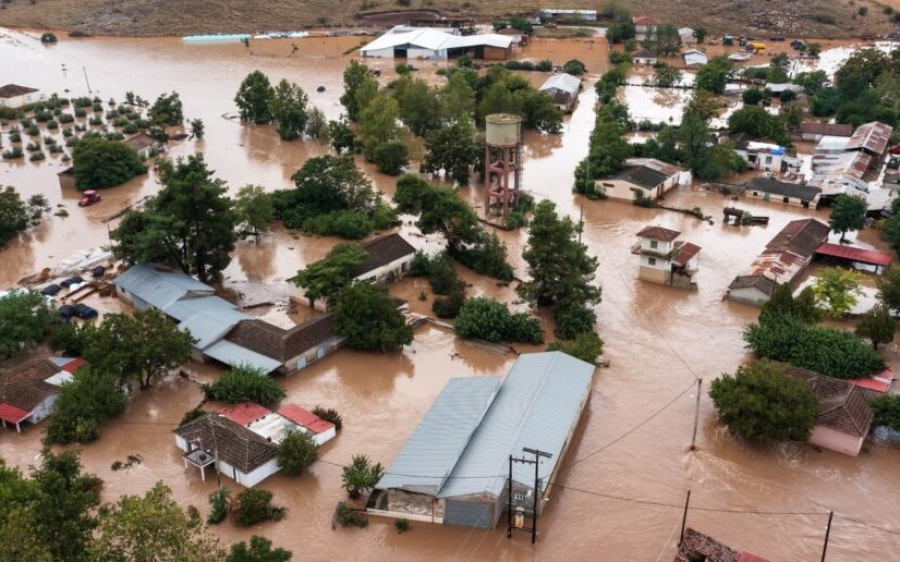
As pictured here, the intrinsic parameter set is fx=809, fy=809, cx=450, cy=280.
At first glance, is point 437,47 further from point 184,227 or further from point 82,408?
point 82,408

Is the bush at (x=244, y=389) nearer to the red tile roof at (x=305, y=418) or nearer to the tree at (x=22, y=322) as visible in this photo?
the red tile roof at (x=305, y=418)

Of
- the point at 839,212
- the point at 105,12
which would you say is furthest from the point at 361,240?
the point at 105,12

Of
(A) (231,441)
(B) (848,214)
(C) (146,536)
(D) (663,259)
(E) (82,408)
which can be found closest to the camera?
(C) (146,536)

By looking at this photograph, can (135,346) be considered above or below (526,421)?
above

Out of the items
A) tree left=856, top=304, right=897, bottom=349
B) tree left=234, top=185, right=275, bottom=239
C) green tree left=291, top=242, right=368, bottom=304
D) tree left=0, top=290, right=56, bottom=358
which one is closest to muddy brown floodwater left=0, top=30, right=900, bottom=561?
tree left=234, top=185, right=275, bottom=239

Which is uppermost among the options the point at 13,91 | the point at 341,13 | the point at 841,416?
the point at 341,13

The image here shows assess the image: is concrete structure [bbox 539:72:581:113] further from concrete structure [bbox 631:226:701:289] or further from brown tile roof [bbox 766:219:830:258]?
concrete structure [bbox 631:226:701:289]

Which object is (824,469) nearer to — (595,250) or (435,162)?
(595,250)

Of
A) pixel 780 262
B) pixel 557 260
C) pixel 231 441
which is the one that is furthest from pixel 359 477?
pixel 780 262
